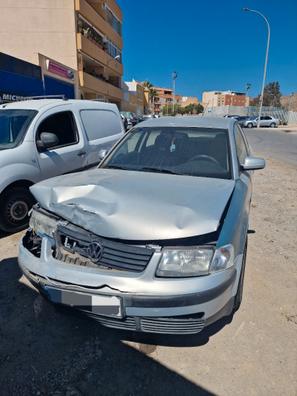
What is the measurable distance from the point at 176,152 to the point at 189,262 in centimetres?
173

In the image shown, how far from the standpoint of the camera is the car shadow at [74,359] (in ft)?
6.06

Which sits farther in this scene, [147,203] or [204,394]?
[147,203]

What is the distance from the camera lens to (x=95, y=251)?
6.22ft

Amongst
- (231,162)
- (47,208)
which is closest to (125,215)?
(47,208)

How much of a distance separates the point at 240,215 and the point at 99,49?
112 feet

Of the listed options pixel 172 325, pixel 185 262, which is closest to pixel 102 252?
pixel 185 262

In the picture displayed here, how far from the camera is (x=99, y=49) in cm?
3144

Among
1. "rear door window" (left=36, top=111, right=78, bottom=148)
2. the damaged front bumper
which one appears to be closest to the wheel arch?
"rear door window" (left=36, top=111, right=78, bottom=148)

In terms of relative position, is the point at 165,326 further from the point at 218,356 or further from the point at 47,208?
the point at 47,208

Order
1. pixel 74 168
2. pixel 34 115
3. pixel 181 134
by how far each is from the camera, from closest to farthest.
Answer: pixel 181 134, pixel 34 115, pixel 74 168

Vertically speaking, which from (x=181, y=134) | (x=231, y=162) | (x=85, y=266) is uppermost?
A: (x=181, y=134)

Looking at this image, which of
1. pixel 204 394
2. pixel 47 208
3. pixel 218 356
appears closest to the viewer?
pixel 204 394

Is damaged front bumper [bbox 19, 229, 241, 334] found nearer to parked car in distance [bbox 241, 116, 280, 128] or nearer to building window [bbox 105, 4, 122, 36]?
building window [bbox 105, 4, 122, 36]

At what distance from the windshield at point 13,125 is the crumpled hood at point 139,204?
2.09 m
